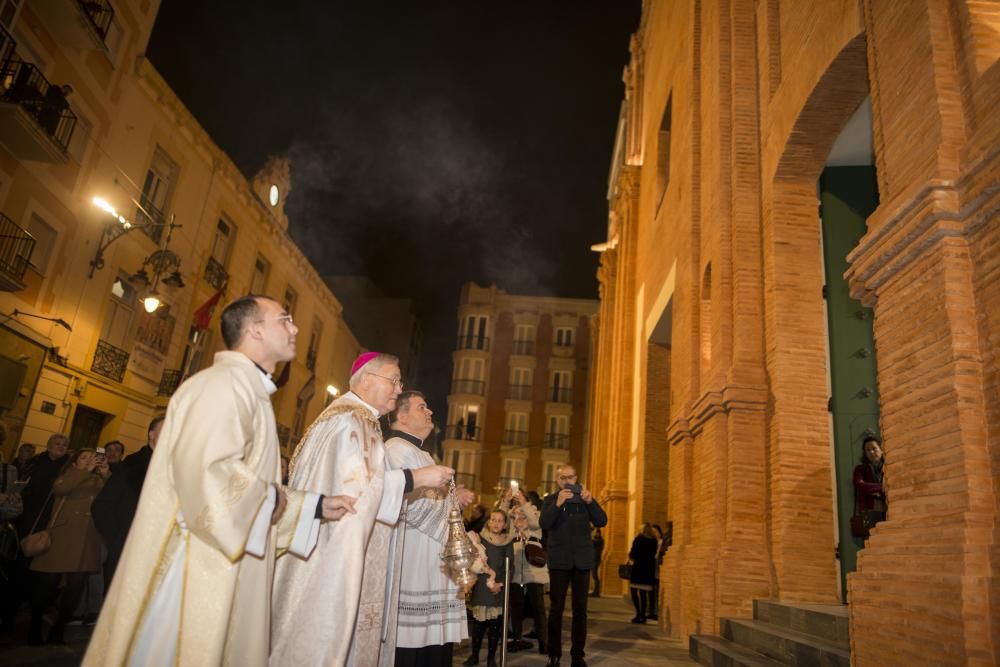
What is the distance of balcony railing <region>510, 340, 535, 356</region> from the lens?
4162 cm

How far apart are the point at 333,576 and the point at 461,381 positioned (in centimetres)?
3788

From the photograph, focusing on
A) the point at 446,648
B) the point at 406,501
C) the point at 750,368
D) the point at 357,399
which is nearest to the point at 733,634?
the point at 750,368

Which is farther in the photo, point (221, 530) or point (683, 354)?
point (683, 354)

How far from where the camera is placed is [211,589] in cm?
258

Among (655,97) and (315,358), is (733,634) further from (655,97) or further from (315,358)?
(315,358)

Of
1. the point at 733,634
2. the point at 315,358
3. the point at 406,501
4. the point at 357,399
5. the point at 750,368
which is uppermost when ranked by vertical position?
the point at 315,358

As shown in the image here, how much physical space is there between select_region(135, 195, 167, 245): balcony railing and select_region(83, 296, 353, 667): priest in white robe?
1494 cm

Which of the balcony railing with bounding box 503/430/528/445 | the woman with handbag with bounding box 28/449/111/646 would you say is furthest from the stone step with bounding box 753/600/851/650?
the balcony railing with bounding box 503/430/528/445

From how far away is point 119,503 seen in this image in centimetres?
618

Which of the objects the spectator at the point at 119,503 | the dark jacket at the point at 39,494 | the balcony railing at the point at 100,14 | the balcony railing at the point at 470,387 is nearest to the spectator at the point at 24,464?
the dark jacket at the point at 39,494

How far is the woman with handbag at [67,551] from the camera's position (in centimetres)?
638

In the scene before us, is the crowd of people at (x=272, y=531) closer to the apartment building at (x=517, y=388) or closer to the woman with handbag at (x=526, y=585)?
the woman with handbag at (x=526, y=585)

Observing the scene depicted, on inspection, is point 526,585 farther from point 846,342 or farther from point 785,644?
point 846,342

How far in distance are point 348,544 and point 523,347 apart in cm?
3848
